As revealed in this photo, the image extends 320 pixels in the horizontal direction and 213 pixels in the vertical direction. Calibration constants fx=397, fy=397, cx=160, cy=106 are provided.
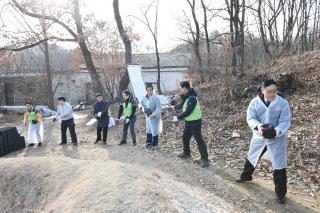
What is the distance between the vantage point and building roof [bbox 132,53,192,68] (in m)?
45.8

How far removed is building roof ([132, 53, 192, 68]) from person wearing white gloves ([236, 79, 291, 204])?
38362mm

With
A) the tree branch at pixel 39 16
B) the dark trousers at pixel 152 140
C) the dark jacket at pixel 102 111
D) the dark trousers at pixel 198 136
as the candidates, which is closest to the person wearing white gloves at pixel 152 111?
the dark trousers at pixel 152 140

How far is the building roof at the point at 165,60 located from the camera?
45.8 meters

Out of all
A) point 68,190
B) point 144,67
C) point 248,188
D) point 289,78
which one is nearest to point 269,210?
point 248,188

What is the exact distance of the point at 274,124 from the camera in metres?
6.89

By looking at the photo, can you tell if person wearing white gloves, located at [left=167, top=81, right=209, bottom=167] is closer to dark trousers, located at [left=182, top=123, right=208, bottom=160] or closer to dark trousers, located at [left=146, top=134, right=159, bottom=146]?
dark trousers, located at [left=182, top=123, right=208, bottom=160]

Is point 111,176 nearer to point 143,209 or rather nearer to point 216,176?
point 143,209

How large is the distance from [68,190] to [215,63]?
57.8ft

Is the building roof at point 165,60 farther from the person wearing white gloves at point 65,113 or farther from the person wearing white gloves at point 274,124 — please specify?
the person wearing white gloves at point 274,124

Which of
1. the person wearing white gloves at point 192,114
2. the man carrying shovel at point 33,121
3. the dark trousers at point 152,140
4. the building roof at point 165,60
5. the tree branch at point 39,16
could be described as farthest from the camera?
the building roof at point 165,60

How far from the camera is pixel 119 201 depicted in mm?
5836

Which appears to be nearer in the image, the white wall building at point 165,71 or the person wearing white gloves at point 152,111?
the person wearing white gloves at point 152,111

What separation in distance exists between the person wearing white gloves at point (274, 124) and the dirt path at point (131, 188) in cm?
55

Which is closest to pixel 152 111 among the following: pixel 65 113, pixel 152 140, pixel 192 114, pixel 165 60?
pixel 152 140
